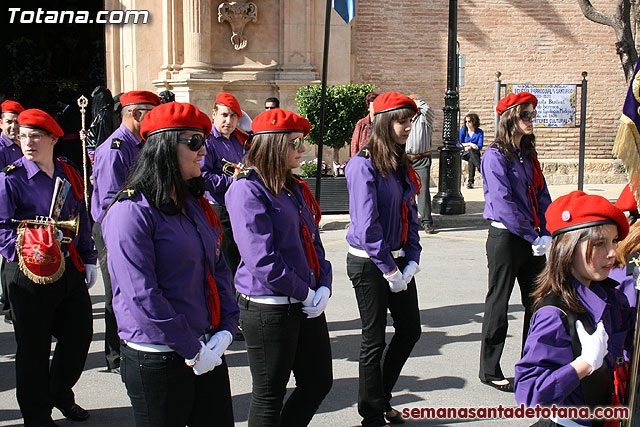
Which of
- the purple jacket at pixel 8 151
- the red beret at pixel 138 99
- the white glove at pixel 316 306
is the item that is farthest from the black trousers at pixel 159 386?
the purple jacket at pixel 8 151

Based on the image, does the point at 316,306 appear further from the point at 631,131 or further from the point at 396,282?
the point at 631,131

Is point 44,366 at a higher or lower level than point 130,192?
lower

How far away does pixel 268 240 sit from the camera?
4.17 m

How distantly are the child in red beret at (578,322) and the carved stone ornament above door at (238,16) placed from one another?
14.1 metres

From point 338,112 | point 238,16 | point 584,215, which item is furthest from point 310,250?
point 238,16

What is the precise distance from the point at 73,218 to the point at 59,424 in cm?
138

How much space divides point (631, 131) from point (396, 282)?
71.5 inches

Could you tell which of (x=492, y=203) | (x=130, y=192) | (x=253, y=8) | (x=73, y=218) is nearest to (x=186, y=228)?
(x=130, y=192)

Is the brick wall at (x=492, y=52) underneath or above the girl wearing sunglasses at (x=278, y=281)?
above

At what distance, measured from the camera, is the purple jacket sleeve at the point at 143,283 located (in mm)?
3314

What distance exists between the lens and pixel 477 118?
17641 millimetres

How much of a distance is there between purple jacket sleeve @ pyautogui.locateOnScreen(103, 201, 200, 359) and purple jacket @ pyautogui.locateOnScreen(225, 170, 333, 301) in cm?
85

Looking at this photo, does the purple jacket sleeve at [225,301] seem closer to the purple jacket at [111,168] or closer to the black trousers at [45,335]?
the black trousers at [45,335]

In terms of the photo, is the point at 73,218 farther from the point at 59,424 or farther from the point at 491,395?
the point at 491,395
